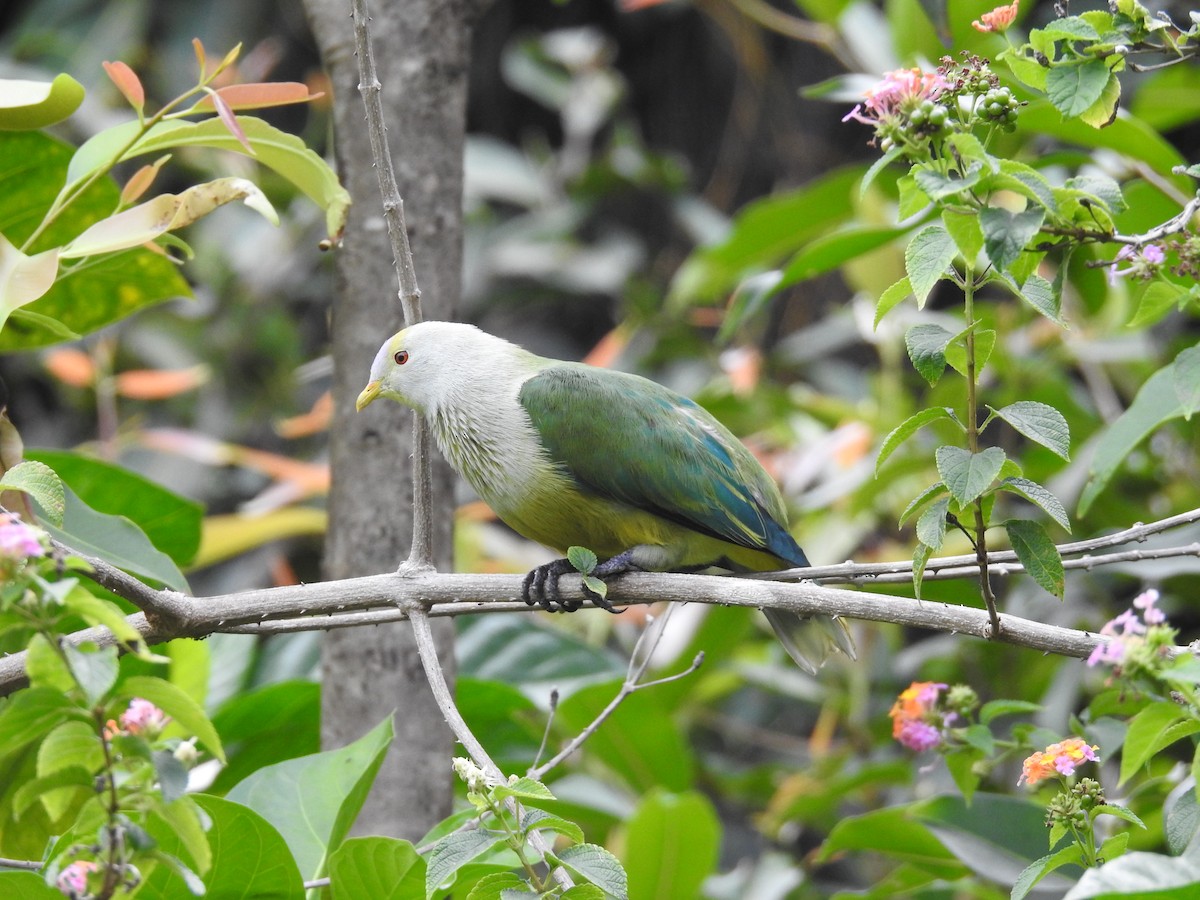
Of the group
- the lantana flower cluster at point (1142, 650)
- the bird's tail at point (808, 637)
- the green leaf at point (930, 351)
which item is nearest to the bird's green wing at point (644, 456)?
the bird's tail at point (808, 637)

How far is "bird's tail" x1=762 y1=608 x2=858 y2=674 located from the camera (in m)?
2.21

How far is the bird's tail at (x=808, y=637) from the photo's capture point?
2.21 metres

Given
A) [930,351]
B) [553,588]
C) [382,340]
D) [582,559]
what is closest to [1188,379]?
[930,351]

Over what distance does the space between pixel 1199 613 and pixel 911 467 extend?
772 millimetres

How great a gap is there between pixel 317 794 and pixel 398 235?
785mm

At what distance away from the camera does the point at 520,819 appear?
122 centimetres

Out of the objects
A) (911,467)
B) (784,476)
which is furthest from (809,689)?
(911,467)

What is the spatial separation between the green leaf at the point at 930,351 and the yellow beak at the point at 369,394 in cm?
104

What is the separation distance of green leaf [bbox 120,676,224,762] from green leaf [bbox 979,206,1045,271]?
2.77 feet

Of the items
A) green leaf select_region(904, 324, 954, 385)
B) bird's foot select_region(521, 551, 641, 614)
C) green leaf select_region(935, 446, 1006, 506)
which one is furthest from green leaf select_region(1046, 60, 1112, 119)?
bird's foot select_region(521, 551, 641, 614)

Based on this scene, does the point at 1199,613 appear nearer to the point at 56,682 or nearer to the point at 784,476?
the point at 784,476

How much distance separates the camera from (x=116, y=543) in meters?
1.71

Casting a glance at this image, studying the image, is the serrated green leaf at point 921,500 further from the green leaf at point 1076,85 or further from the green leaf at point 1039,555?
the green leaf at point 1076,85

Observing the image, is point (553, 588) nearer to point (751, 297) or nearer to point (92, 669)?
point (751, 297)
